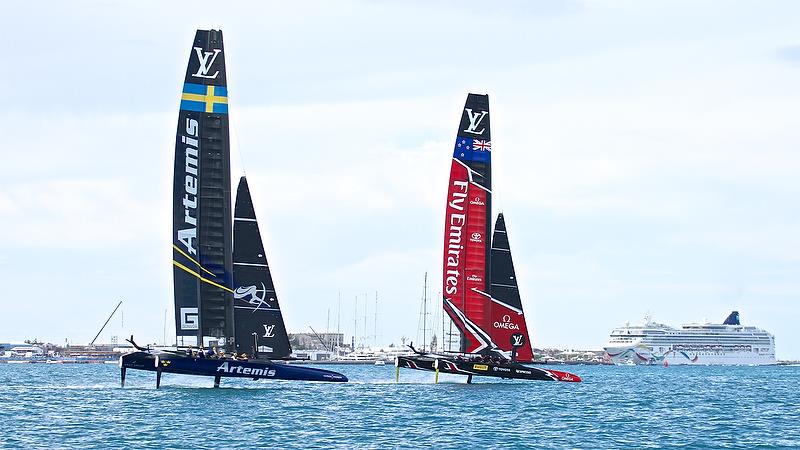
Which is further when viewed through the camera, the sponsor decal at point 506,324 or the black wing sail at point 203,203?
the sponsor decal at point 506,324

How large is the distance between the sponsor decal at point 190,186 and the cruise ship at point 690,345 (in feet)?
488

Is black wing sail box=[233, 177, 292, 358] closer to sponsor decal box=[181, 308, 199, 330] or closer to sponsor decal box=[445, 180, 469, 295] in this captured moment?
sponsor decal box=[181, 308, 199, 330]

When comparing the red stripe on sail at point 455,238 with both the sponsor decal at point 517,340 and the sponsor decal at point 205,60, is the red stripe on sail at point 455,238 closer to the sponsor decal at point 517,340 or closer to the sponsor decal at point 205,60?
the sponsor decal at point 517,340

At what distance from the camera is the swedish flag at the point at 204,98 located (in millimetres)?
48125

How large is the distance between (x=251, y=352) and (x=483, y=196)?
43.5 ft

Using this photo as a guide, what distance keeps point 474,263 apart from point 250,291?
11.2 metres

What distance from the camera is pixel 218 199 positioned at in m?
48.2

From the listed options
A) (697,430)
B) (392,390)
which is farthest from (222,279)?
(697,430)

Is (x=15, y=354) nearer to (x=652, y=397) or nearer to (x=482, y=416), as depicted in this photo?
(x=652, y=397)

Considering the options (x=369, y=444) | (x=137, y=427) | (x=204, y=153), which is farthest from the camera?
(x=204, y=153)

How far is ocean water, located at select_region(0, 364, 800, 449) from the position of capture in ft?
110

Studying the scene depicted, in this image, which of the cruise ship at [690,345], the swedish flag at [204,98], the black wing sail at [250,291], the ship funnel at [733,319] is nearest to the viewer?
the swedish flag at [204,98]

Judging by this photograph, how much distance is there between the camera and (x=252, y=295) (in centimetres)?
4900

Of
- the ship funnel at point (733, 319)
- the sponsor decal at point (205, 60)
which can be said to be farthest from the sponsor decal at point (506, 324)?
the ship funnel at point (733, 319)
